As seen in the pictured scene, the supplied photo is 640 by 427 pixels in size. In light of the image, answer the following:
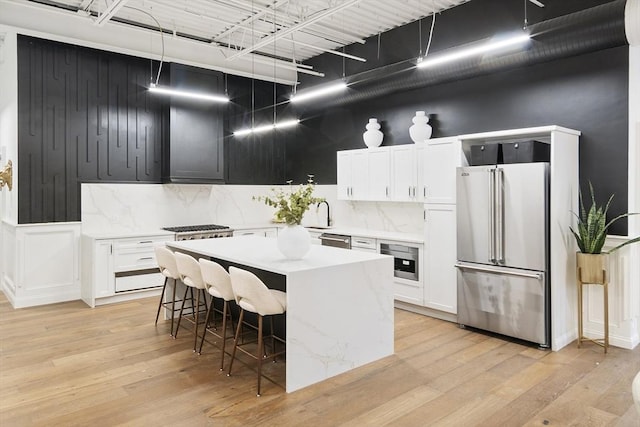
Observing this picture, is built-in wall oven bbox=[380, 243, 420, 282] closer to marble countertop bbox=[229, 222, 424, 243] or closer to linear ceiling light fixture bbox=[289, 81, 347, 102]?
marble countertop bbox=[229, 222, 424, 243]

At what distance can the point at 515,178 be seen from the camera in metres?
4.45

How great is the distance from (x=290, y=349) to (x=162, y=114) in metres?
4.81

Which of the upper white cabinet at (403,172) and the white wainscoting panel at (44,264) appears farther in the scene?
the white wainscoting panel at (44,264)

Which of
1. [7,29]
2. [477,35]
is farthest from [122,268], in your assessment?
[477,35]

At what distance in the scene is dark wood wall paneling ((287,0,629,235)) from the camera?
14.4ft

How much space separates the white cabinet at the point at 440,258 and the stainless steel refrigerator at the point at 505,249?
19 centimetres

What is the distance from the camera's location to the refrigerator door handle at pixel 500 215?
14.9 feet

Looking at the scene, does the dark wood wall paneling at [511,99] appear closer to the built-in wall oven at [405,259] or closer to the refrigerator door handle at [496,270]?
the refrigerator door handle at [496,270]

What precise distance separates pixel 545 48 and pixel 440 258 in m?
2.44

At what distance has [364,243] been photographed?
6.13 m

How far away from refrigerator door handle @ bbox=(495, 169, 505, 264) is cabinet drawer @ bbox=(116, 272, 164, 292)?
14.8ft

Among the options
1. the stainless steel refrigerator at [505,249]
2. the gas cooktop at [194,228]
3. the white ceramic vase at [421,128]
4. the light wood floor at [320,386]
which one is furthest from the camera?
the gas cooktop at [194,228]

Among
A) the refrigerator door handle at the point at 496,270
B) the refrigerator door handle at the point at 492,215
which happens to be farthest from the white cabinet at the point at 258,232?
the refrigerator door handle at the point at 492,215

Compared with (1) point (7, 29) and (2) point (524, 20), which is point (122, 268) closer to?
(1) point (7, 29)
